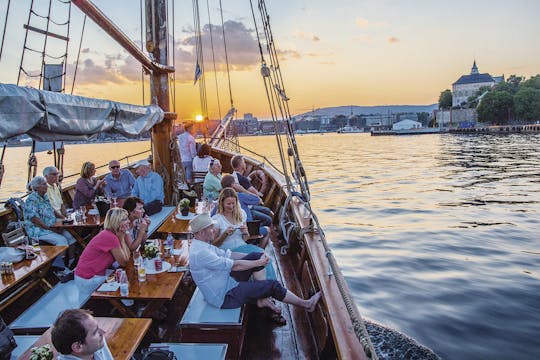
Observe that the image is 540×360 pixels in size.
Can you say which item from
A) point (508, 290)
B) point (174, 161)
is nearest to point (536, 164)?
point (508, 290)

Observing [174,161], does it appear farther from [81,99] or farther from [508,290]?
[508,290]

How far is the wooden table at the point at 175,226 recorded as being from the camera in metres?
3.99

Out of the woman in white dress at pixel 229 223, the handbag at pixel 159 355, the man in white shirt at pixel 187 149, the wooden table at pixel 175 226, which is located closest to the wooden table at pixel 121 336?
the handbag at pixel 159 355

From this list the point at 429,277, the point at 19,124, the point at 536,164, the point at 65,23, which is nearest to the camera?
the point at 19,124

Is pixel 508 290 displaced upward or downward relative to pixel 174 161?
downward

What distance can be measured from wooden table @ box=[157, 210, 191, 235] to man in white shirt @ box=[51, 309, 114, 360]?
7.33 feet

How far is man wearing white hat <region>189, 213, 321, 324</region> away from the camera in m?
2.59

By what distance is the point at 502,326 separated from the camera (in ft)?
16.3

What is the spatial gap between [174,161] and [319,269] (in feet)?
12.4

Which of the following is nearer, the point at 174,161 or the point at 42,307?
the point at 42,307

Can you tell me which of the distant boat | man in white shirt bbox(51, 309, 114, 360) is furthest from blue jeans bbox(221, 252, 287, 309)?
the distant boat

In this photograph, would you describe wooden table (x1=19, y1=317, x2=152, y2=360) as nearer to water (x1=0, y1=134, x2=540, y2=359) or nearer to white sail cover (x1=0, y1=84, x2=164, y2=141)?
white sail cover (x1=0, y1=84, x2=164, y2=141)

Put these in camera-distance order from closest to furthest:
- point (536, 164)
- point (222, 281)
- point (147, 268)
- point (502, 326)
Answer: point (222, 281) → point (147, 268) → point (502, 326) → point (536, 164)

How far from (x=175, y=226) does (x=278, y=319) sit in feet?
5.99
